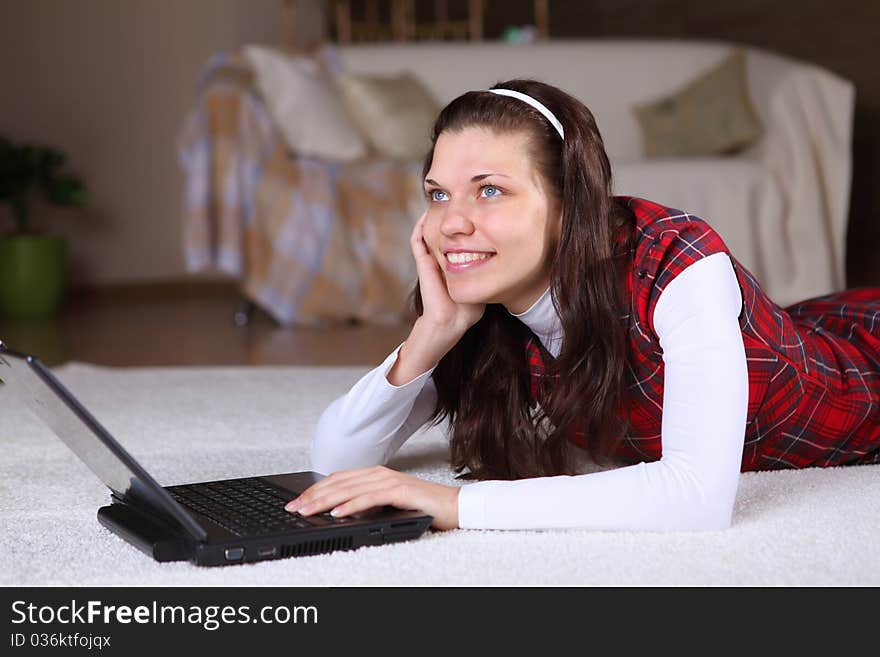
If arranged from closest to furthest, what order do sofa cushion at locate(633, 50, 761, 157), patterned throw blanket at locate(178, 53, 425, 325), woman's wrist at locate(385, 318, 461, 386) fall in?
woman's wrist at locate(385, 318, 461, 386)
patterned throw blanket at locate(178, 53, 425, 325)
sofa cushion at locate(633, 50, 761, 157)

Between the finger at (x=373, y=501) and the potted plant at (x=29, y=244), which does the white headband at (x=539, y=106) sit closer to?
the finger at (x=373, y=501)

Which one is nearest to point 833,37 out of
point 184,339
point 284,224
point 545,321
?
point 284,224

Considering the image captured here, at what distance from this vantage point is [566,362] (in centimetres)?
160

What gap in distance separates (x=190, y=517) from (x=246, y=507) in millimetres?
145

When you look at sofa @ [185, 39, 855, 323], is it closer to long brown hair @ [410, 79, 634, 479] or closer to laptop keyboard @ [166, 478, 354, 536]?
long brown hair @ [410, 79, 634, 479]

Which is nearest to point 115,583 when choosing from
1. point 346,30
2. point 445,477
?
point 445,477

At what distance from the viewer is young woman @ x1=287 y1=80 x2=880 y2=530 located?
1.43 m

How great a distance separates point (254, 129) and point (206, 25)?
1.82 m

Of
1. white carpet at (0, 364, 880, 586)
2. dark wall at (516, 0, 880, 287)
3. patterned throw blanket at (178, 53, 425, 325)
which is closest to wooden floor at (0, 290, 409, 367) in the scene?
patterned throw blanket at (178, 53, 425, 325)

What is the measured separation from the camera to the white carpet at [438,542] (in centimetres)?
131

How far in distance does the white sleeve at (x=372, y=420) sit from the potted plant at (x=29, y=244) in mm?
3599

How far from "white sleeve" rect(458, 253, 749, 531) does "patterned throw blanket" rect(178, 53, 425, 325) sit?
2884mm

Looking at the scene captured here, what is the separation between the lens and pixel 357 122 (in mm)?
4785

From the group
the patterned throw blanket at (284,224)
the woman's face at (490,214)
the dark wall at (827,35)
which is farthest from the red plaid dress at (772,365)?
the dark wall at (827,35)
